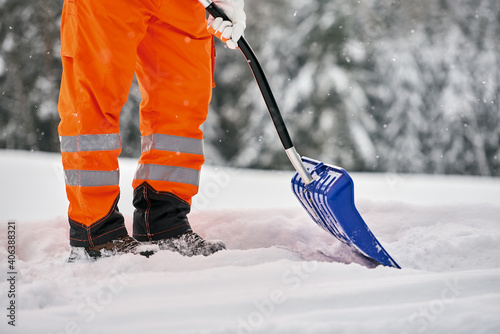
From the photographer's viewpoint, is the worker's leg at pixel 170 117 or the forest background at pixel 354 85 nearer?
the worker's leg at pixel 170 117

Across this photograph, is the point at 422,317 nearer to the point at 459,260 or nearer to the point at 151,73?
the point at 459,260

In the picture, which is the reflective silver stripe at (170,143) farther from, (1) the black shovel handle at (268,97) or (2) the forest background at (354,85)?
(2) the forest background at (354,85)

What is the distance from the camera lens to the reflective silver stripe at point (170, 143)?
75.5 inches

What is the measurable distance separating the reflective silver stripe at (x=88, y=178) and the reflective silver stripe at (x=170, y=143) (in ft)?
0.87

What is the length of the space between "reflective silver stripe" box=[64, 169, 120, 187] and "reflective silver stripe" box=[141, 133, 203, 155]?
27 centimetres

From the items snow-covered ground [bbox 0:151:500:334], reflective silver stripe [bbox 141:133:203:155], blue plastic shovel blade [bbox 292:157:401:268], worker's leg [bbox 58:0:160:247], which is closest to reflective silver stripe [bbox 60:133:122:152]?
worker's leg [bbox 58:0:160:247]

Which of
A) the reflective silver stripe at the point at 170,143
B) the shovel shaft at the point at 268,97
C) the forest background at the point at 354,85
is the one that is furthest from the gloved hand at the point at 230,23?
the forest background at the point at 354,85

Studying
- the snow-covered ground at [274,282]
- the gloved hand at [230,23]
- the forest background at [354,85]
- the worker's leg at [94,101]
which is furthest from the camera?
the forest background at [354,85]

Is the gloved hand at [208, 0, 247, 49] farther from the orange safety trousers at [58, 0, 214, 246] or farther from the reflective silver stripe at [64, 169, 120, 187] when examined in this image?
the reflective silver stripe at [64, 169, 120, 187]

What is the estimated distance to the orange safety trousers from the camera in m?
1.65

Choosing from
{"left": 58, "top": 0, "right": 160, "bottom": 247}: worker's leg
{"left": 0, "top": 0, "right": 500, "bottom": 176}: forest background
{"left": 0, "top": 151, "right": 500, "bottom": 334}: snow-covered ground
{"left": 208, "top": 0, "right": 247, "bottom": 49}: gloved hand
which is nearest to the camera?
{"left": 0, "top": 151, "right": 500, "bottom": 334}: snow-covered ground

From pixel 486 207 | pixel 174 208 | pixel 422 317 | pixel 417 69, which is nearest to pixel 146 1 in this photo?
pixel 174 208

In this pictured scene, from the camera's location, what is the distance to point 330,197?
1.67 meters

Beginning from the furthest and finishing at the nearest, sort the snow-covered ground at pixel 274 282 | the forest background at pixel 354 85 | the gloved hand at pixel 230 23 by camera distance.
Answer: the forest background at pixel 354 85
the gloved hand at pixel 230 23
the snow-covered ground at pixel 274 282
